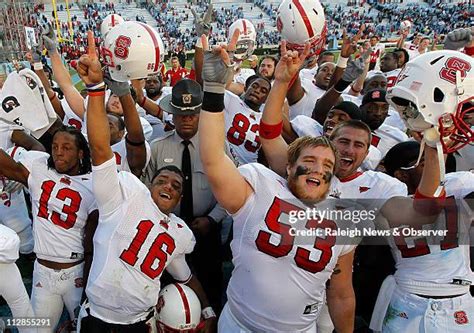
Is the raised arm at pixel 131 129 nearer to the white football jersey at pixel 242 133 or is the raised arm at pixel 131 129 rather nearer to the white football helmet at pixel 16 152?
the white football helmet at pixel 16 152

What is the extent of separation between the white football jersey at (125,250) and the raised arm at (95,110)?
8 cm

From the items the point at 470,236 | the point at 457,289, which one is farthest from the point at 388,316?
the point at 470,236

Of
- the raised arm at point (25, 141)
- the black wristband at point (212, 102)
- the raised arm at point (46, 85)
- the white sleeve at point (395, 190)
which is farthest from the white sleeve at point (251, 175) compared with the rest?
the raised arm at point (46, 85)

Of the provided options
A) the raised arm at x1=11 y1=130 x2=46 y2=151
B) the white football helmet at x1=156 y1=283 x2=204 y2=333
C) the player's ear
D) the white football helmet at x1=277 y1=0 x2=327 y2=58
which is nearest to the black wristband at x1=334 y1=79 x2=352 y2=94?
the white football helmet at x1=277 y1=0 x2=327 y2=58

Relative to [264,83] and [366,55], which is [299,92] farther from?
[366,55]

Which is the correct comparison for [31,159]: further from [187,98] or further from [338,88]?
[338,88]

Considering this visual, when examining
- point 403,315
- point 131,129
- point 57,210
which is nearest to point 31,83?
point 131,129

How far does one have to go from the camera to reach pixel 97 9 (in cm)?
4166

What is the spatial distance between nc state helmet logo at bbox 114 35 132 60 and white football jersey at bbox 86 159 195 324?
853 millimetres

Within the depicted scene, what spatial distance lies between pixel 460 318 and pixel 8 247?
8.75 ft

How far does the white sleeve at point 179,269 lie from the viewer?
2.79 m

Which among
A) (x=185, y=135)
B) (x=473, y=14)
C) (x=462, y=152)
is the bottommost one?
(x=473, y=14)

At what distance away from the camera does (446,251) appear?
7.79 feet

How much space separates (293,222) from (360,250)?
1.14 metres
